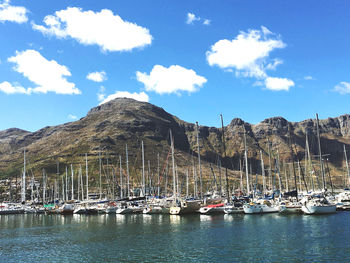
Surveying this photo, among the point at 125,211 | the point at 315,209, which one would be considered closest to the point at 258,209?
the point at 315,209

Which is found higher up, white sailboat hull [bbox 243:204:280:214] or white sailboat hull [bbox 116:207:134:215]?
white sailboat hull [bbox 243:204:280:214]

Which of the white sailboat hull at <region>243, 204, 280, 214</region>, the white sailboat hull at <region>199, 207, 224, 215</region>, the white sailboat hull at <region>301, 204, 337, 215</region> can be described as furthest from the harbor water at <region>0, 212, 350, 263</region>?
the white sailboat hull at <region>199, 207, 224, 215</region>

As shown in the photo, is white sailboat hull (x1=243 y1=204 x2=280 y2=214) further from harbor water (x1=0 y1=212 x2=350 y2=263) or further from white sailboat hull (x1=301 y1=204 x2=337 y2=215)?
harbor water (x1=0 y1=212 x2=350 y2=263)

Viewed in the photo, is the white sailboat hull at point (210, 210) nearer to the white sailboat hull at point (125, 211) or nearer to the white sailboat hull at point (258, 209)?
the white sailboat hull at point (258, 209)

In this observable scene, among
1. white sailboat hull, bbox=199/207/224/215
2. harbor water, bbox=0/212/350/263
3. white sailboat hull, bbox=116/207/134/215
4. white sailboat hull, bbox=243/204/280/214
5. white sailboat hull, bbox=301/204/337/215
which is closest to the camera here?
harbor water, bbox=0/212/350/263

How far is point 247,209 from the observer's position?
70.2 metres

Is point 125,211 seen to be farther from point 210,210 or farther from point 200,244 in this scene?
point 200,244

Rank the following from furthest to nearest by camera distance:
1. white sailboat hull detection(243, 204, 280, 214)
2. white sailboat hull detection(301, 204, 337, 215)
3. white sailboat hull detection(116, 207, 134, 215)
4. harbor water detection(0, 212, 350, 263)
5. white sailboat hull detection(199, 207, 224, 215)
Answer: white sailboat hull detection(116, 207, 134, 215) → white sailboat hull detection(199, 207, 224, 215) → white sailboat hull detection(243, 204, 280, 214) → white sailboat hull detection(301, 204, 337, 215) → harbor water detection(0, 212, 350, 263)

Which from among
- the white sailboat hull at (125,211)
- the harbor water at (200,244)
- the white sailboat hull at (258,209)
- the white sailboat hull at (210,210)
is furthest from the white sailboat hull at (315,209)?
the white sailboat hull at (125,211)

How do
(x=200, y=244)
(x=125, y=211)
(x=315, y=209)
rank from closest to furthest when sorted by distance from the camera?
(x=200, y=244), (x=315, y=209), (x=125, y=211)

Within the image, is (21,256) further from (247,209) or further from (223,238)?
(247,209)

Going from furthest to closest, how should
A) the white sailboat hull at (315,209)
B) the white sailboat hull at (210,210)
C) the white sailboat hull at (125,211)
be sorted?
the white sailboat hull at (125,211)
the white sailboat hull at (210,210)
the white sailboat hull at (315,209)

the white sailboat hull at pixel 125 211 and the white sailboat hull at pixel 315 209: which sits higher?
the white sailboat hull at pixel 315 209

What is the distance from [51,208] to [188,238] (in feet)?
296
